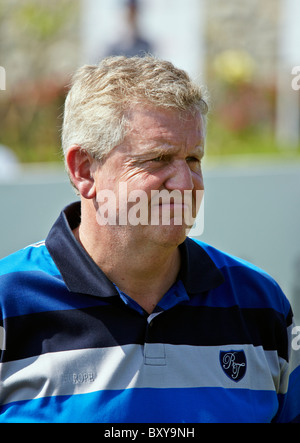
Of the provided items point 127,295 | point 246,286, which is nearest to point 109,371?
point 127,295

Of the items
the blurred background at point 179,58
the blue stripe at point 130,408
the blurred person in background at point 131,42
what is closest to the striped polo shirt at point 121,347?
the blue stripe at point 130,408

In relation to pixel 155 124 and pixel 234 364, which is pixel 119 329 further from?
pixel 155 124

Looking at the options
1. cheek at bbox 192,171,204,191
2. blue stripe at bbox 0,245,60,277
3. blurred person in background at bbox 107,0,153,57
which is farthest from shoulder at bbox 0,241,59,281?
blurred person in background at bbox 107,0,153,57

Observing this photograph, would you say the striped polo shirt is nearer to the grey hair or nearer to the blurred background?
the grey hair

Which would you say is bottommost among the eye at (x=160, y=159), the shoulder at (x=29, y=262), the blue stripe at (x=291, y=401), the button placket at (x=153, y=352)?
the blue stripe at (x=291, y=401)

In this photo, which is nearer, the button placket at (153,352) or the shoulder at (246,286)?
the button placket at (153,352)

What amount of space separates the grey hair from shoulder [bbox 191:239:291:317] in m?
0.46

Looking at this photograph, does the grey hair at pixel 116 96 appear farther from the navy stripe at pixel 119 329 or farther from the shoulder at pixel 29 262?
the navy stripe at pixel 119 329

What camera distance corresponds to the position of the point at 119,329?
1662mm

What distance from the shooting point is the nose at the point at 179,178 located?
166 centimetres

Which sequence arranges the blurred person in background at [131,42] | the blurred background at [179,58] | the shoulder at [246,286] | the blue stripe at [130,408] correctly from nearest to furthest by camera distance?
the blue stripe at [130,408]
the shoulder at [246,286]
the blurred person in background at [131,42]
the blurred background at [179,58]

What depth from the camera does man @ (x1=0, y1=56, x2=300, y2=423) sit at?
161 cm

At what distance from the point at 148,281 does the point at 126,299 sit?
0.31ft

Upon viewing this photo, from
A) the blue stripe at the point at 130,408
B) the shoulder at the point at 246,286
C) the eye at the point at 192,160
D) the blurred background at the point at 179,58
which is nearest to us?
the blue stripe at the point at 130,408
